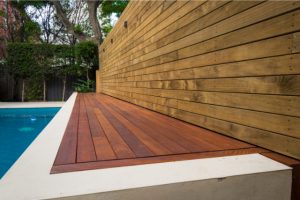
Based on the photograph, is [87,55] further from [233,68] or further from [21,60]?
[233,68]

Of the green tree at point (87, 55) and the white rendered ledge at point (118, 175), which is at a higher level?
the green tree at point (87, 55)

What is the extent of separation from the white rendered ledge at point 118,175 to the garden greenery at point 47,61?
10.1m

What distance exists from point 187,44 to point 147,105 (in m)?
1.46

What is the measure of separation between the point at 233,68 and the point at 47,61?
419 inches

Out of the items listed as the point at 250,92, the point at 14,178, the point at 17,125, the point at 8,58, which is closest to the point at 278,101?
the point at 250,92

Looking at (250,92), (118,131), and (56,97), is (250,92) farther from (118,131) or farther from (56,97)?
(56,97)

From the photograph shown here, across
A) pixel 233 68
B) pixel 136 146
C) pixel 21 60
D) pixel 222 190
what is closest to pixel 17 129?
pixel 21 60

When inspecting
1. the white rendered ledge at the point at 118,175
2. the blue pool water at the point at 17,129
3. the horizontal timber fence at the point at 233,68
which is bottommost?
the blue pool water at the point at 17,129

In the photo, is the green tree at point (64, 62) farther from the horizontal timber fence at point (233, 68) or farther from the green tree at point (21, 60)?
the horizontal timber fence at point (233, 68)

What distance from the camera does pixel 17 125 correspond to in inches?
260

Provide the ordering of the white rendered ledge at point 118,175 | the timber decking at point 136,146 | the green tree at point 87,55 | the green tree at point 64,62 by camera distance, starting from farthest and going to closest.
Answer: the green tree at point 64,62 → the green tree at point 87,55 → the timber decking at point 136,146 → the white rendered ledge at point 118,175

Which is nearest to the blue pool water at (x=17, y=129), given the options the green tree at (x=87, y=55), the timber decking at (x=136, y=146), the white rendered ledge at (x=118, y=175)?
the timber decking at (x=136, y=146)

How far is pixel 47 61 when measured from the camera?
10.8 metres

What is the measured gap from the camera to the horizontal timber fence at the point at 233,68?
4.08 feet
